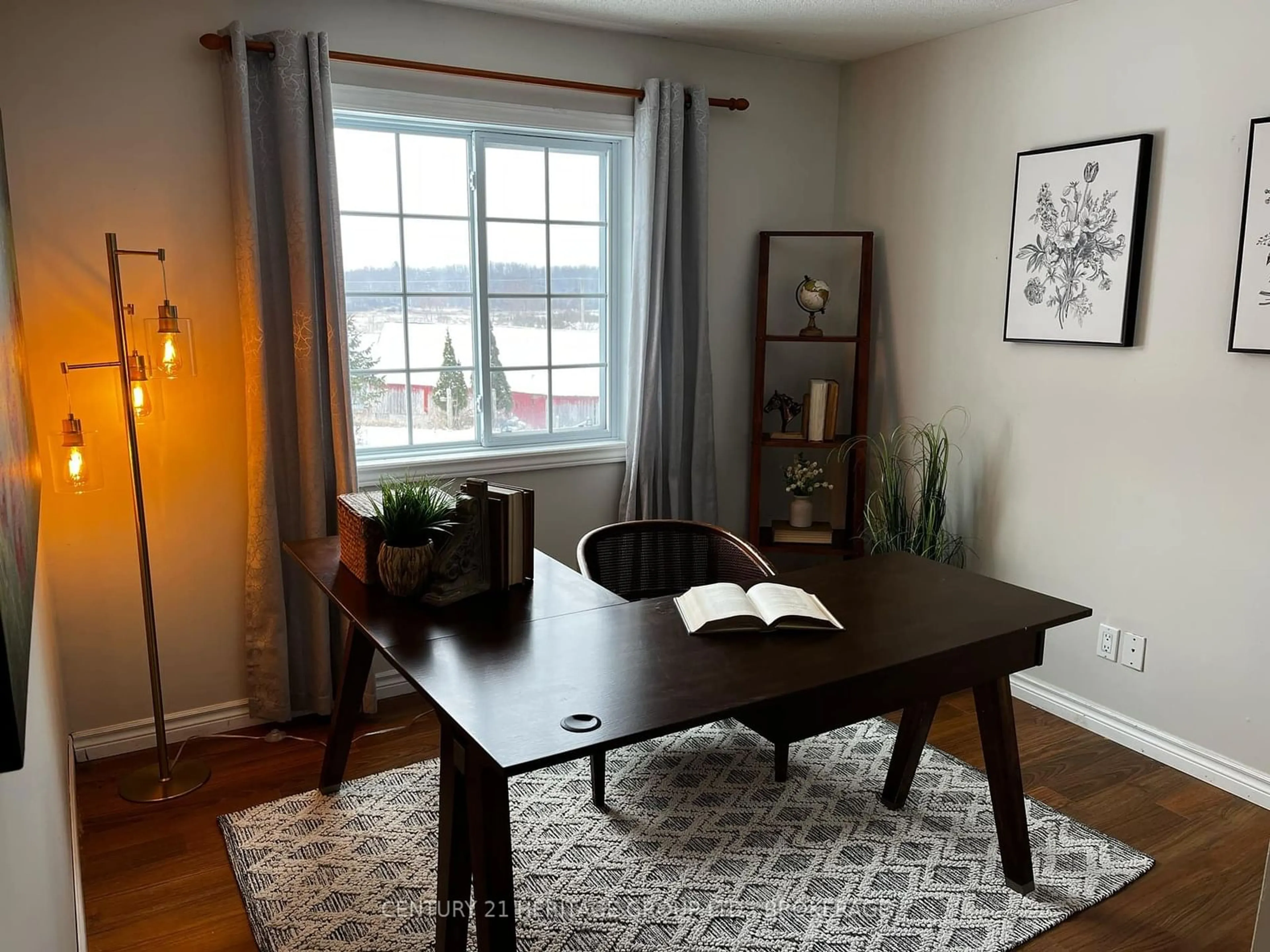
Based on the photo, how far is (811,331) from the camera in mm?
3734

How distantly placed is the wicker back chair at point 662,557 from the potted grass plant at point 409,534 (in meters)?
0.70

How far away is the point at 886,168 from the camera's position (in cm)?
374

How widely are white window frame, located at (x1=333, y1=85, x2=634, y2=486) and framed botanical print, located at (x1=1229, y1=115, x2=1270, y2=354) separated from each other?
6.46ft

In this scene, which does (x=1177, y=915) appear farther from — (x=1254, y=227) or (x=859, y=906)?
(x=1254, y=227)

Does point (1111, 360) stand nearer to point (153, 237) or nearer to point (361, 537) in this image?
point (361, 537)

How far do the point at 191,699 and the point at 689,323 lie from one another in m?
2.21

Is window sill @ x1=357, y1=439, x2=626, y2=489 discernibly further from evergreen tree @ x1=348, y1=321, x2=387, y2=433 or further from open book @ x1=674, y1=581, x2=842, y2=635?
open book @ x1=674, y1=581, x2=842, y2=635

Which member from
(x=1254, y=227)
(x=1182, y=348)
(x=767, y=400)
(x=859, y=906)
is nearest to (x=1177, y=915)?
(x=859, y=906)

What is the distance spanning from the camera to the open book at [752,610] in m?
1.92

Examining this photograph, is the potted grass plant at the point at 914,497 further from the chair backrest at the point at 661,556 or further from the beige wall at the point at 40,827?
the beige wall at the point at 40,827

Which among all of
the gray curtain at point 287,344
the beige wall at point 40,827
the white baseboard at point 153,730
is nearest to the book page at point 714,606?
the beige wall at point 40,827

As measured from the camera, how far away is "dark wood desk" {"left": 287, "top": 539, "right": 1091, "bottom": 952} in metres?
1.57

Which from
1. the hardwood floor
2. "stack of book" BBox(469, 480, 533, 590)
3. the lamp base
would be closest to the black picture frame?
"stack of book" BBox(469, 480, 533, 590)

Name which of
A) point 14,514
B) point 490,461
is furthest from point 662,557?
point 14,514
